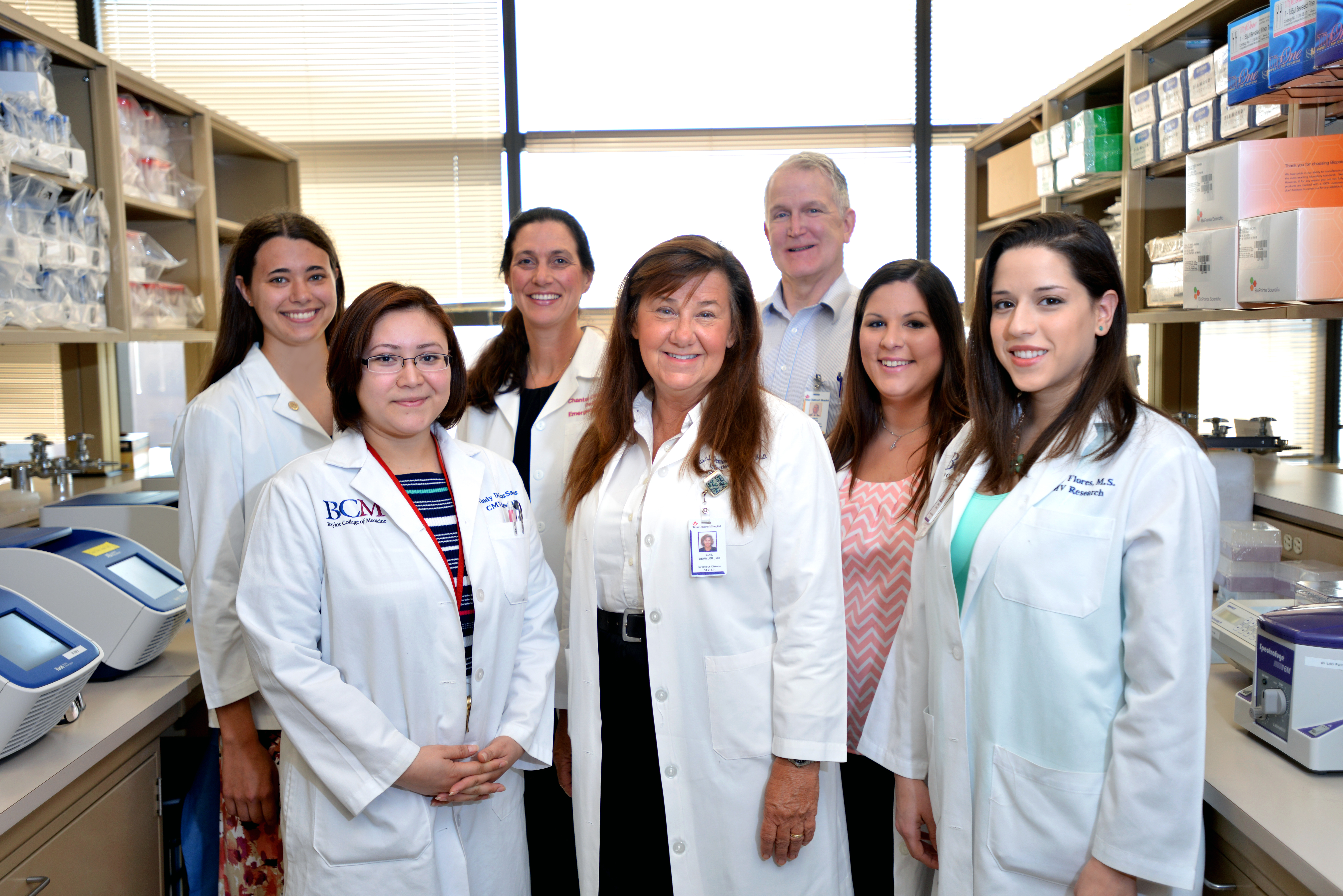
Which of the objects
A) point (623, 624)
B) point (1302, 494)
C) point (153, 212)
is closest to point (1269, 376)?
point (1302, 494)

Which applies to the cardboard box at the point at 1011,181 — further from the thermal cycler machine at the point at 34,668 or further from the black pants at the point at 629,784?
the thermal cycler machine at the point at 34,668

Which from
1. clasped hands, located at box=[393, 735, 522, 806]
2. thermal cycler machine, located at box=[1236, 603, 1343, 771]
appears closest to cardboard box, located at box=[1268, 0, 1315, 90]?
thermal cycler machine, located at box=[1236, 603, 1343, 771]

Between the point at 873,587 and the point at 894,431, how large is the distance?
368mm

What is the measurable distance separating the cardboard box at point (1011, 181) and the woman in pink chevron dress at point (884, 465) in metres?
2.15

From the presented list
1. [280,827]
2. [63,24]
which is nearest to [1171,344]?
[280,827]

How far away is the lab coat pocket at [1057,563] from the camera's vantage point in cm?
124

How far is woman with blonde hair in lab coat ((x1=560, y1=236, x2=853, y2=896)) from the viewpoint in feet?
4.95

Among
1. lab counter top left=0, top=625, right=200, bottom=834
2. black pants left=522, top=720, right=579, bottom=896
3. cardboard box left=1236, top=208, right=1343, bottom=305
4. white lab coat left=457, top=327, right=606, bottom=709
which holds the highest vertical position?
cardboard box left=1236, top=208, right=1343, bottom=305

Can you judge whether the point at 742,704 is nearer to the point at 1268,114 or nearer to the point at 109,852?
the point at 109,852

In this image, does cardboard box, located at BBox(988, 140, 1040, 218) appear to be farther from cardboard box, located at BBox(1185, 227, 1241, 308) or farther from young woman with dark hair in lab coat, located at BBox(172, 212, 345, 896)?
young woman with dark hair in lab coat, located at BBox(172, 212, 345, 896)

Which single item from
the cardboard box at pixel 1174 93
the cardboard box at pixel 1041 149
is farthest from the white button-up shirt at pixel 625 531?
the cardboard box at pixel 1041 149

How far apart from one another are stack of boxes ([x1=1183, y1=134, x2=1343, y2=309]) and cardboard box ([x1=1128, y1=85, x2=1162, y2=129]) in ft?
1.58

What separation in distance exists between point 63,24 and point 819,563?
5.00m

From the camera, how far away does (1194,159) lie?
228 cm
